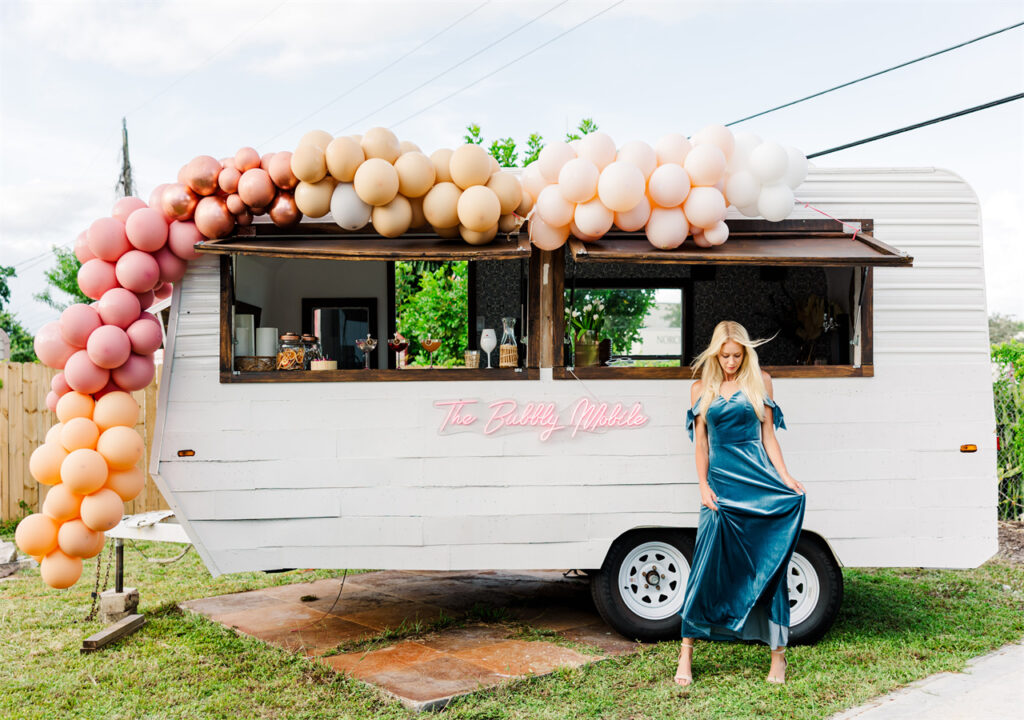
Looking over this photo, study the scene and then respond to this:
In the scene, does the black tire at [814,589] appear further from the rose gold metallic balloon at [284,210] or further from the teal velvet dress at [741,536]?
the rose gold metallic balloon at [284,210]

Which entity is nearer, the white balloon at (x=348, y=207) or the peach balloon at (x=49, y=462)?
the peach balloon at (x=49, y=462)

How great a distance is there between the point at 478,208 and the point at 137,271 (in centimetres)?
187

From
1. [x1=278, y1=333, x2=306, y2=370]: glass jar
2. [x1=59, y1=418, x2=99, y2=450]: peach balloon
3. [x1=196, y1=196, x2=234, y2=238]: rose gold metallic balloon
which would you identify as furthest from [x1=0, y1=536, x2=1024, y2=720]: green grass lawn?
[x1=196, y1=196, x2=234, y2=238]: rose gold metallic balloon

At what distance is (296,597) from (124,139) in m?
18.7

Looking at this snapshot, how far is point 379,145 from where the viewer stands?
4582 mm

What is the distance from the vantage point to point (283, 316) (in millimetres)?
6832

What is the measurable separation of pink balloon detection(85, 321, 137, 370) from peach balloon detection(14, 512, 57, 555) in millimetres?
858

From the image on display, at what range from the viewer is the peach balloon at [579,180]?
4.50 meters

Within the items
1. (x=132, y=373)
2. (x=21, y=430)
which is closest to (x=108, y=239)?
(x=132, y=373)

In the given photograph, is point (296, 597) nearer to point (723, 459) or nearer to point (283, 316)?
point (283, 316)

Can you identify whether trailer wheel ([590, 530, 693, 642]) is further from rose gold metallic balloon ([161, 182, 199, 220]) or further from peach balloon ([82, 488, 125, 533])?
rose gold metallic balloon ([161, 182, 199, 220])

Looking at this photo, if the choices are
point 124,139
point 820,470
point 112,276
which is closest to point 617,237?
point 820,470

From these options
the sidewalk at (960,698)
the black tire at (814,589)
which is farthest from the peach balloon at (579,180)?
the sidewalk at (960,698)

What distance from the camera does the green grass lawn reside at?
391cm
